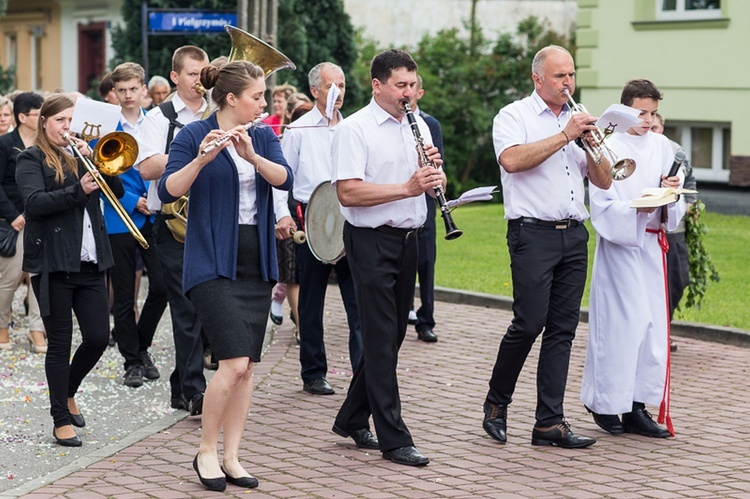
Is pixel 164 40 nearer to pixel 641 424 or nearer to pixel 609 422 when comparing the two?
pixel 609 422

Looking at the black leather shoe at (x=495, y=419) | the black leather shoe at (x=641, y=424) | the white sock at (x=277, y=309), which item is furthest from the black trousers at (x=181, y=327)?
the white sock at (x=277, y=309)

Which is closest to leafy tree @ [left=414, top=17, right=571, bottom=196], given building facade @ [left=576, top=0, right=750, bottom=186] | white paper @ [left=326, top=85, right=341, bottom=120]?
building facade @ [left=576, top=0, right=750, bottom=186]

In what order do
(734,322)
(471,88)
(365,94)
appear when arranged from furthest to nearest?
1. (471,88)
2. (365,94)
3. (734,322)

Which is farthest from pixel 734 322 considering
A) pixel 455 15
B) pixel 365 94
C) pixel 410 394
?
pixel 455 15

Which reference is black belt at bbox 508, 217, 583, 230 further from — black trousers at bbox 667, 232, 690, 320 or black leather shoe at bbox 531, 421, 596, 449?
black trousers at bbox 667, 232, 690, 320

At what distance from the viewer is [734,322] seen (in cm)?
1116

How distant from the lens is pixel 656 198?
7.32 metres

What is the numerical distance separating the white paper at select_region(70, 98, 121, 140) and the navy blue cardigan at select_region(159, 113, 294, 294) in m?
1.45

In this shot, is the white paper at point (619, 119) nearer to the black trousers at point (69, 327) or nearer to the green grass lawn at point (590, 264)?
the black trousers at point (69, 327)

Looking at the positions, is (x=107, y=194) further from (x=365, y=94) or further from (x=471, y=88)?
(x=471, y=88)

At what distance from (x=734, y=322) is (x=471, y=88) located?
17968mm

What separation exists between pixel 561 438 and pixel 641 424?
644 mm

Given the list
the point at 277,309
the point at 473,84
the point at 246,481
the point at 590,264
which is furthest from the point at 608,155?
the point at 473,84

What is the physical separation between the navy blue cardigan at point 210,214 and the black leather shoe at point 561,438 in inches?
71.6
